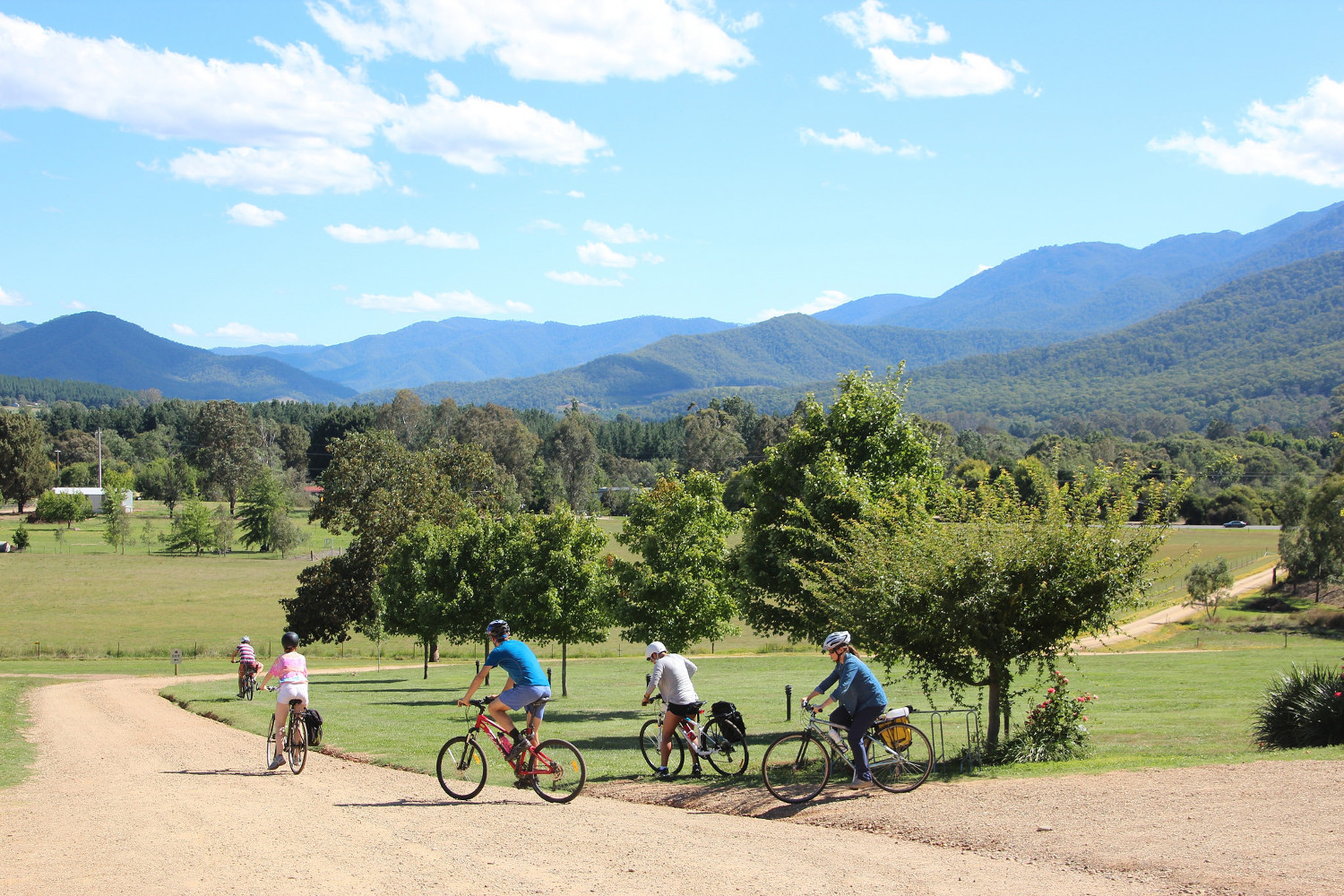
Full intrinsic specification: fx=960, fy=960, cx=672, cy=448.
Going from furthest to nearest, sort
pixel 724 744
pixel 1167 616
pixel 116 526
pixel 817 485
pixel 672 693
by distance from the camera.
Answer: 1. pixel 116 526
2. pixel 1167 616
3. pixel 817 485
4. pixel 724 744
5. pixel 672 693

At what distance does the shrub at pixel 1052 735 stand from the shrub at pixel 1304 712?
4.11 meters

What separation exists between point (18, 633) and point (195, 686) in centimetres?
3075

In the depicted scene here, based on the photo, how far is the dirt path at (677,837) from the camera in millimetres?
9391

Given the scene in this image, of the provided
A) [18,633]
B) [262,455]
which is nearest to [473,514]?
[18,633]

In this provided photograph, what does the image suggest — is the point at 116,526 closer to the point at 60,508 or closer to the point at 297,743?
the point at 60,508

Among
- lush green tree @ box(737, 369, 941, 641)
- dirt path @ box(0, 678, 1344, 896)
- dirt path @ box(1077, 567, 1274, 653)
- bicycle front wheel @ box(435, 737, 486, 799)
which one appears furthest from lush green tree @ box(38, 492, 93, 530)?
bicycle front wheel @ box(435, 737, 486, 799)

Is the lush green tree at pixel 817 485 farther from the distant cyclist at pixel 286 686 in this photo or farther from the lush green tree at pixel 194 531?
the lush green tree at pixel 194 531

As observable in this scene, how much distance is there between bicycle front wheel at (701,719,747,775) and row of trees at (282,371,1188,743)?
2.93 meters

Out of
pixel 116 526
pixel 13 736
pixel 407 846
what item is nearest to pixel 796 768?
pixel 407 846

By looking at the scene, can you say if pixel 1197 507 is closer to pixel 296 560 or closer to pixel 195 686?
pixel 296 560

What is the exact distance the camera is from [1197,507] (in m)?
134

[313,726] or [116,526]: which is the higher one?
[116,526]

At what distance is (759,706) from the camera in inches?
1052

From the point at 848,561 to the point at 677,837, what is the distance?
756 centimetres
